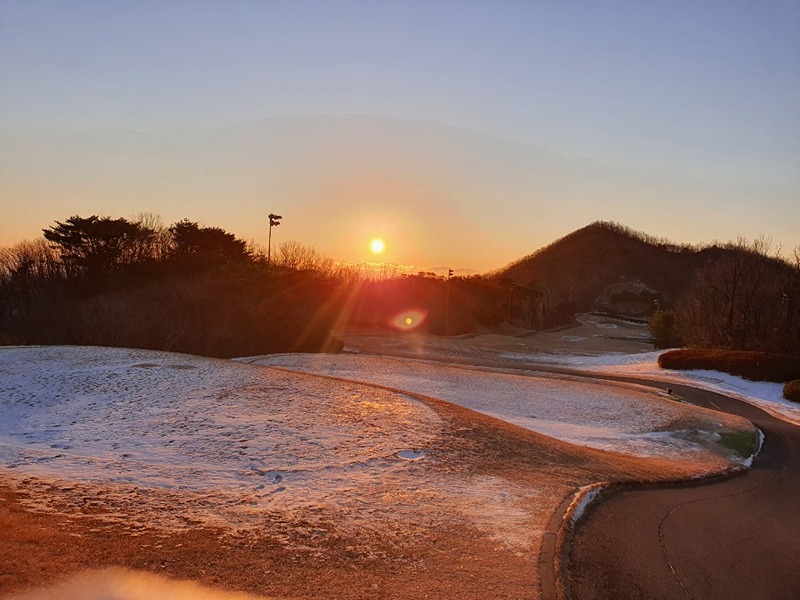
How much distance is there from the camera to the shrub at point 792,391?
2828 cm

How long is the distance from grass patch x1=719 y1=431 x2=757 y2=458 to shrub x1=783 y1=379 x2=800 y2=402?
10.2 metres

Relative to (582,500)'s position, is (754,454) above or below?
below

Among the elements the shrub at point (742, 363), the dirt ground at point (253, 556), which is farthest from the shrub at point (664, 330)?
the dirt ground at point (253, 556)

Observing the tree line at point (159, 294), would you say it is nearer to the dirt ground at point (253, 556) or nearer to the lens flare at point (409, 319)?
the lens flare at point (409, 319)

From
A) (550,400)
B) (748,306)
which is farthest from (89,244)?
(748,306)

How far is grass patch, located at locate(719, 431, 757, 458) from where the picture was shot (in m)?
17.6

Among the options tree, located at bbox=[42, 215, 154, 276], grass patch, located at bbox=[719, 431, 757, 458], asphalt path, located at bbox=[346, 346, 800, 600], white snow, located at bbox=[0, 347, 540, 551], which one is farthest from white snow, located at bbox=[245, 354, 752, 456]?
tree, located at bbox=[42, 215, 154, 276]

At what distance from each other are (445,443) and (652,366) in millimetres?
31828

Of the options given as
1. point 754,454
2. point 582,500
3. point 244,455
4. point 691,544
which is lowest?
point 754,454

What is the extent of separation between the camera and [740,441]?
61.8 feet

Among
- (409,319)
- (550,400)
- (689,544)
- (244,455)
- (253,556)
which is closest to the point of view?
(253,556)

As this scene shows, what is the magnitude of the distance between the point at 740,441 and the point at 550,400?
7167 millimetres

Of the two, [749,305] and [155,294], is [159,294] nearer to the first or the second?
[155,294]

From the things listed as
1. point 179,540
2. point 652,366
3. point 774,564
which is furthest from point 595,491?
point 652,366
